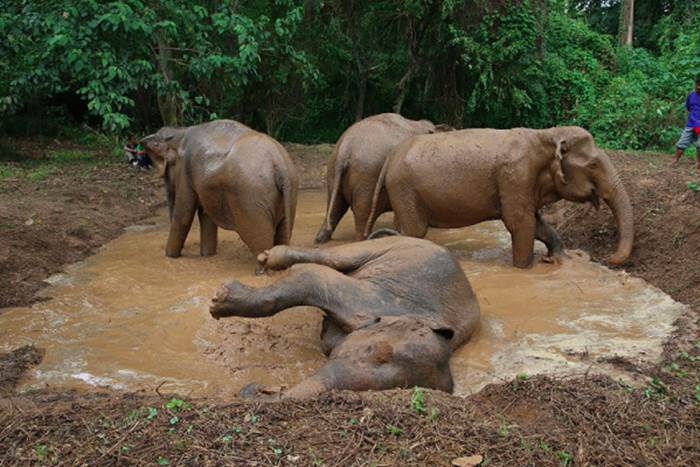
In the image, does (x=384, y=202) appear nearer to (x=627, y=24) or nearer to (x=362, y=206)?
(x=362, y=206)

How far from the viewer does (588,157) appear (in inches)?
279

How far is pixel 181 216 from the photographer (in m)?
7.58

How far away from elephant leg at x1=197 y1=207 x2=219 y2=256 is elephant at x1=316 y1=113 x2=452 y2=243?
1382mm

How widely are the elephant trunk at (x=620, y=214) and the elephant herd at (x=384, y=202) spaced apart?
0.01m

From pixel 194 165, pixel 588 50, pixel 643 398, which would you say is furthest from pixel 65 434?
pixel 588 50

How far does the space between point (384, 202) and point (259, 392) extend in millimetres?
4436

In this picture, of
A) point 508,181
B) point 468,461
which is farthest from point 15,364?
point 508,181

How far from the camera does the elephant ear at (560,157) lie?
704cm

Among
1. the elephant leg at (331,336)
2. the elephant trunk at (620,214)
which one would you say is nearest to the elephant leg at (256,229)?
the elephant leg at (331,336)

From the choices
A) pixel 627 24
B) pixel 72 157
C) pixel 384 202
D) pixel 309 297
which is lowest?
pixel 72 157

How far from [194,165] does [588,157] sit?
4178 millimetres

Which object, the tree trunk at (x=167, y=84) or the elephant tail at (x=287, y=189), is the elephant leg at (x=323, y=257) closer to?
the elephant tail at (x=287, y=189)

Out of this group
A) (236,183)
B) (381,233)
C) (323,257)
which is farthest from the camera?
(236,183)

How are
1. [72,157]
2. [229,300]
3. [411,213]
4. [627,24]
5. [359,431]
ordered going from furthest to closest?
[627,24]
[72,157]
[411,213]
[229,300]
[359,431]
